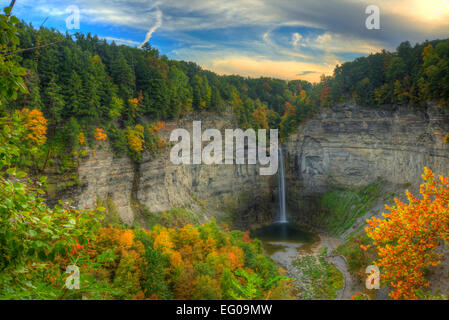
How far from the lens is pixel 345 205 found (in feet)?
165

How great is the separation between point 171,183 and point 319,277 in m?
22.0

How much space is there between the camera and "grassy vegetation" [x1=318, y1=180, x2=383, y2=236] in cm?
4622

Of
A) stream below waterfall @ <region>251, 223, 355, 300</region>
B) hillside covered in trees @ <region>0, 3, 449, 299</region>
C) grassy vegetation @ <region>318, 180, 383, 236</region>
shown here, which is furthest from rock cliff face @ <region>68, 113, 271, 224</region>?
grassy vegetation @ <region>318, 180, 383, 236</region>

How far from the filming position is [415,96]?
4147 cm

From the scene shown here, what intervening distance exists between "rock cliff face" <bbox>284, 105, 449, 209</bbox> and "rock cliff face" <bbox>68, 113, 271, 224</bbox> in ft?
27.9

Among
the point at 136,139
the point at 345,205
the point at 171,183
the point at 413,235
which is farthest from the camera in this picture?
the point at 345,205

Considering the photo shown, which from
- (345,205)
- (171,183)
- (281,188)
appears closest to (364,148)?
(345,205)

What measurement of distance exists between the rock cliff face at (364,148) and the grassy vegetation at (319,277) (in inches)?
642

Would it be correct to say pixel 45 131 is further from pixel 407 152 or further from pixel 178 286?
pixel 407 152

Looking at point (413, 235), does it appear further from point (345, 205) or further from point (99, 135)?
point (345, 205)

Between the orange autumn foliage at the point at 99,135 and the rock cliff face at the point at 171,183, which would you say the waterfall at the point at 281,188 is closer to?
the rock cliff face at the point at 171,183

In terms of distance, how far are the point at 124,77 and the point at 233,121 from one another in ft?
79.9

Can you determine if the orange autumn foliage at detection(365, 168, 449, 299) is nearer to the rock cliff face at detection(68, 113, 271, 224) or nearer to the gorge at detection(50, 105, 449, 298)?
the gorge at detection(50, 105, 449, 298)
